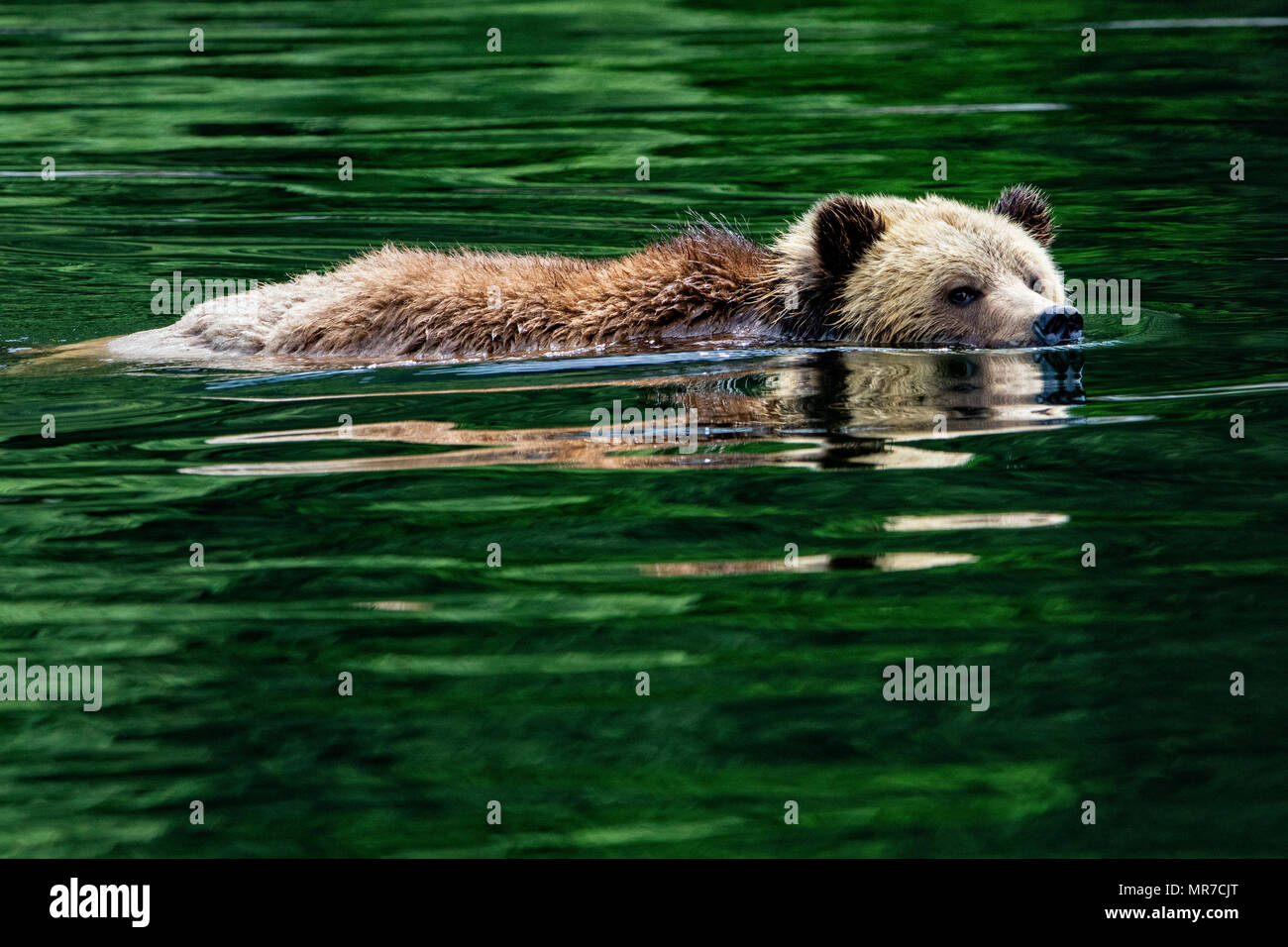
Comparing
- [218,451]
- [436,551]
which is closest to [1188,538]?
[436,551]

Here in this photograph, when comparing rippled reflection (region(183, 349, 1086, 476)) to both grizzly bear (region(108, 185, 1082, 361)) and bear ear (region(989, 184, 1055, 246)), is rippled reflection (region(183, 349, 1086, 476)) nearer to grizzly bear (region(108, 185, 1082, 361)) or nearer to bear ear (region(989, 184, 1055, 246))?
grizzly bear (region(108, 185, 1082, 361))

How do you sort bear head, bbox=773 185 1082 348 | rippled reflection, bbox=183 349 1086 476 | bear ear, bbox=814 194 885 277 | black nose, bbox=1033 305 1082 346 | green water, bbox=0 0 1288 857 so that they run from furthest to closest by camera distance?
bear ear, bbox=814 194 885 277
bear head, bbox=773 185 1082 348
black nose, bbox=1033 305 1082 346
rippled reflection, bbox=183 349 1086 476
green water, bbox=0 0 1288 857

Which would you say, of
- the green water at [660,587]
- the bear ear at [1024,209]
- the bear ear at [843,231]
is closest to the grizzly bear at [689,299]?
the bear ear at [843,231]

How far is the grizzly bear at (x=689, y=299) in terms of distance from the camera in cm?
1053

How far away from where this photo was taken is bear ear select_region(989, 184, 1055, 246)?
11.5 m

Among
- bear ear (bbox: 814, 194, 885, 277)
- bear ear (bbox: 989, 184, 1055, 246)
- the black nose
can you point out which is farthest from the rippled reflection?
bear ear (bbox: 989, 184, 1055, 246)

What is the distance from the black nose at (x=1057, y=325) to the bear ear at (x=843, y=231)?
127 cm

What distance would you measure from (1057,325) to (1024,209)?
1.57 m

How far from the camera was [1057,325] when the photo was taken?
10.2m

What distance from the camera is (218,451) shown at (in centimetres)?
852

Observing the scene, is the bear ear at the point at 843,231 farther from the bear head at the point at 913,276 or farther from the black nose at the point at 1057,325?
the black nose at the point at 1057,325

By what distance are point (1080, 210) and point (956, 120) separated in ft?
11.0

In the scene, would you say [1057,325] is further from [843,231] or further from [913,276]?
[843,231]
